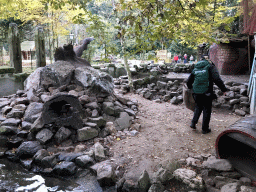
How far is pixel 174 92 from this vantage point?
8.86 meters

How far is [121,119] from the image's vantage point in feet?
19.6

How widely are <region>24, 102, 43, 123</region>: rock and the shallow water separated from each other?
1.52m

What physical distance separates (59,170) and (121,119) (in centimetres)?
226

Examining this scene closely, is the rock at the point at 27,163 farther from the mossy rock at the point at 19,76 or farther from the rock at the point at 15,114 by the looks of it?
the mossy rock at the point at 19,76

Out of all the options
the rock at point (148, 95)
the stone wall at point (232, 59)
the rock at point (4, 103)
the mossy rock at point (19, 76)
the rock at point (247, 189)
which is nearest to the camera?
the rock at point (247, 189)

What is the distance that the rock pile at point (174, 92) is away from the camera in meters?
7.69

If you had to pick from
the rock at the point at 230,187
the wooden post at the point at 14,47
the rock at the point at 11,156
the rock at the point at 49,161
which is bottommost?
the rock at the point at 11,156

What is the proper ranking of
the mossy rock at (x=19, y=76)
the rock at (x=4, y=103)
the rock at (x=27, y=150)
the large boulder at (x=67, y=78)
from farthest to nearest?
the mossy rock at (x=19, y=76), the large boulder at (x=67, y=78), the rock at (x=4, y=103), the rock at (x=27, y=150)

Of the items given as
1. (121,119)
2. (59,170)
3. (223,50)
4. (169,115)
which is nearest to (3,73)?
(121,119)

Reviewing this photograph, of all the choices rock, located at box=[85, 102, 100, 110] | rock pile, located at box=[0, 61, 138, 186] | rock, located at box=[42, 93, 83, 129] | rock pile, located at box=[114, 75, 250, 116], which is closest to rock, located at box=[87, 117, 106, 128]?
rock pile, located at box=[0, 61, 138, 186]

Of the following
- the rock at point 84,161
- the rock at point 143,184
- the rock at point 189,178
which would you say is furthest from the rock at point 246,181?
the rock at point 84,161

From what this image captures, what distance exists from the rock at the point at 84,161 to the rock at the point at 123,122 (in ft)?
5.07

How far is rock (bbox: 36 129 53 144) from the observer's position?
4.98m

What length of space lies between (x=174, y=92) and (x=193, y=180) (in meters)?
5.75
